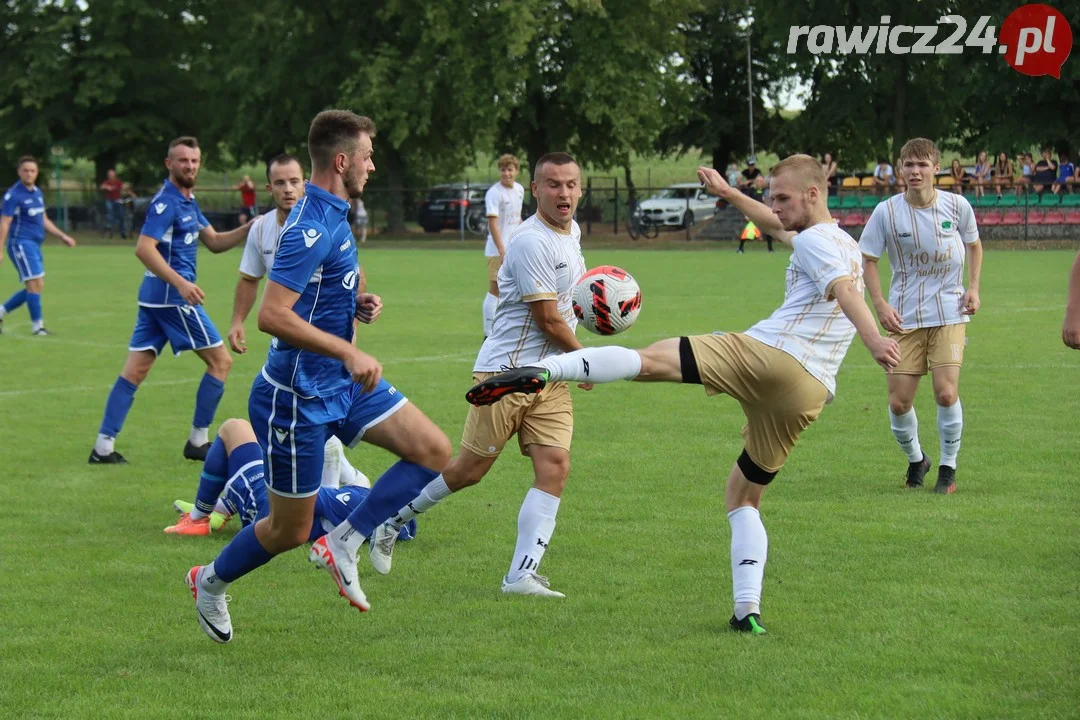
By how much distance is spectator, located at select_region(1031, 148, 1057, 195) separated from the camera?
3578cm

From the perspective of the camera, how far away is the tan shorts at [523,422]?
245 inches

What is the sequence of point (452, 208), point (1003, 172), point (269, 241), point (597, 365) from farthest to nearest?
point (452, 208), point (1003, 172), point (269, 241), point (597, 365)

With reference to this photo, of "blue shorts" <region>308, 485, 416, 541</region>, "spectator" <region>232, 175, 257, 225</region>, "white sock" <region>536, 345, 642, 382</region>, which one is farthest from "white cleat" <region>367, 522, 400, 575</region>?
"spectator" <region>232, 175, 257, 225</region>

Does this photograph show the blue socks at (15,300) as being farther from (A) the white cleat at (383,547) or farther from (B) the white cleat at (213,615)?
(B) the white cleat at (213,615)

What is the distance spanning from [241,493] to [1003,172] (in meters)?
37.3

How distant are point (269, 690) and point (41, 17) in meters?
56.4

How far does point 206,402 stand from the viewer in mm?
9742

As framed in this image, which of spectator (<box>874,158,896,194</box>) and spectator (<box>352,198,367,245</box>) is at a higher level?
spectator (<box>874,158,896,194</box>)

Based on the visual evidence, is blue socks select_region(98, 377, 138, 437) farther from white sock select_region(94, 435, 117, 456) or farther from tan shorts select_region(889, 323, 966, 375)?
tan shorts select_region(889, 323, 966, 375)

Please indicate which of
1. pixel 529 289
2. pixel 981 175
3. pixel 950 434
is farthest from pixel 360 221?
pixel 529 289

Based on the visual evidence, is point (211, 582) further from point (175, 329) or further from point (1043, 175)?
point (1043, 175)

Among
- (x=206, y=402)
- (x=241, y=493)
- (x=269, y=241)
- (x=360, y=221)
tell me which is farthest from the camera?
(x=360, y=221)

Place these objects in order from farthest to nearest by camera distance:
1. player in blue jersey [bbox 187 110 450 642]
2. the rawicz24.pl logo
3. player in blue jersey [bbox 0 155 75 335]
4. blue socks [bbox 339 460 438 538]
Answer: the rawicz24.pl logo < player in blue jersey [bbox 0 155 75 335] < blue socks [bbox 339 460 438 538] < player in blue jersey [bbox 187 110 450 642]

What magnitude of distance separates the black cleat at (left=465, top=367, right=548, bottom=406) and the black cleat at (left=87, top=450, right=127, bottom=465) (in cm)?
527
